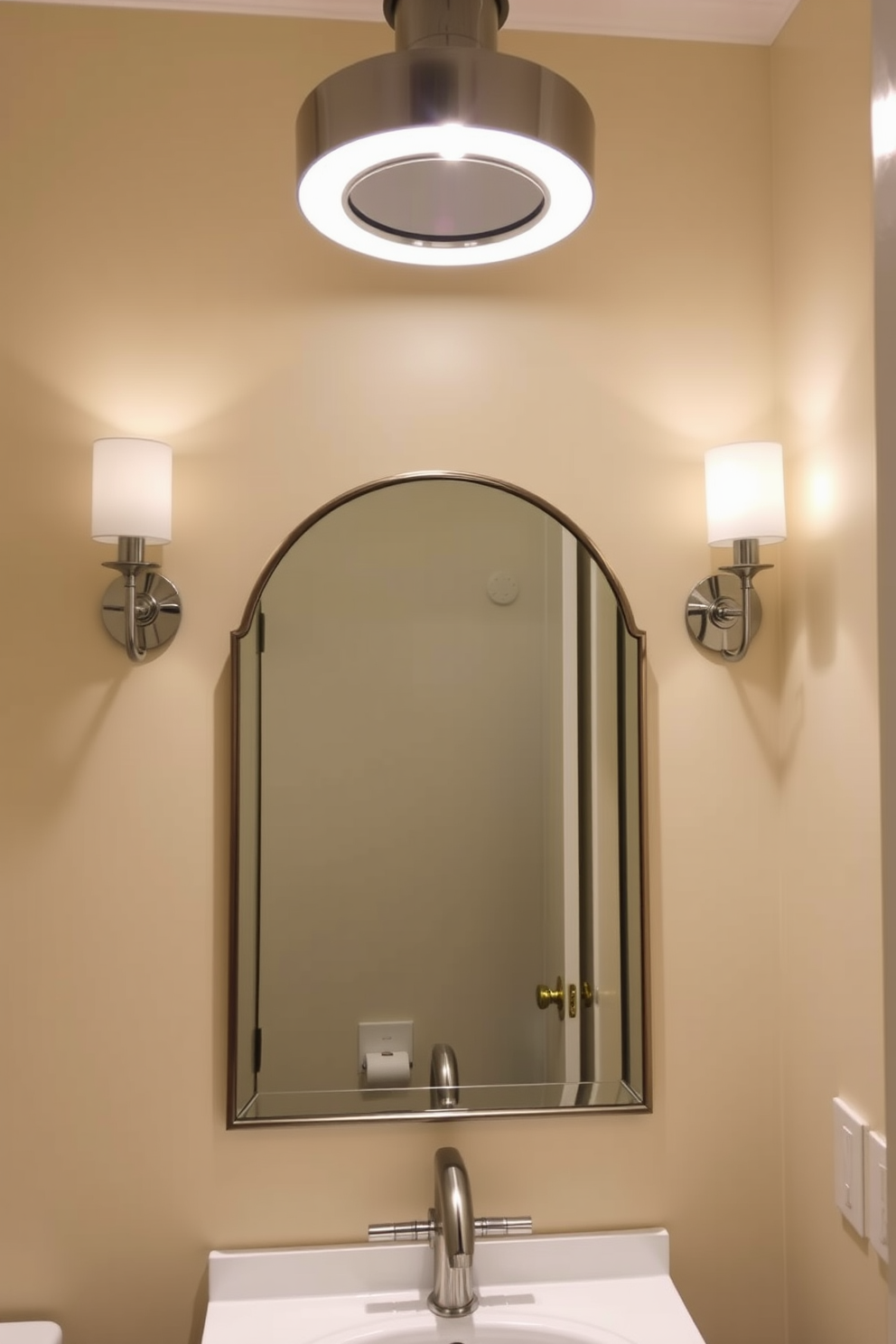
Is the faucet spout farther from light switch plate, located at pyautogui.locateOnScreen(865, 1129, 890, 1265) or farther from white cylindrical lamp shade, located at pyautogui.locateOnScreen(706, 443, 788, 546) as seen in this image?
white cylindrical lamp shade, located at pyautogui.locateOnScreen(706, 443, 788, 546)

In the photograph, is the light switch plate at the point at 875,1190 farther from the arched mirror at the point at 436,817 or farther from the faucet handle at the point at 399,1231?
the faucet handle at the point at 399,1231

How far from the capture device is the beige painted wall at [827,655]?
1.27 meters

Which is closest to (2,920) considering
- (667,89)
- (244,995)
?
(244,995)

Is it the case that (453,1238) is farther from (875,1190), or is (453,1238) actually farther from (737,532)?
(737,532)

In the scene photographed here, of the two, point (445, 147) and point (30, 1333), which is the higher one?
point (445, 147)

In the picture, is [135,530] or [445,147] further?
[135,530]

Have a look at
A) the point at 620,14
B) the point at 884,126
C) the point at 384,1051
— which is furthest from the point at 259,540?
the point at 884,126

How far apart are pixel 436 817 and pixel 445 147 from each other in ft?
2.85

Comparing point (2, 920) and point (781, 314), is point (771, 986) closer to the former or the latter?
point (781, 314)

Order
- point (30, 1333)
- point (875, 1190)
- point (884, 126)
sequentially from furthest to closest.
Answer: point (30, 1333)
point (875, 1190)
point (884, 126)

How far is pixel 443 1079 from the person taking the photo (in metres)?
1.46

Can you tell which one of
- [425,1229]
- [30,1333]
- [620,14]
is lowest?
[30,1333]

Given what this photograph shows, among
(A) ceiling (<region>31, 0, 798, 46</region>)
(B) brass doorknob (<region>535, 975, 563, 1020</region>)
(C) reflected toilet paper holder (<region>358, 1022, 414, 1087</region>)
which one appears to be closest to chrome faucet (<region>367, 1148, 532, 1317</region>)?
(C) reflected toilet paper holder (<region>358, 1022, 414, 1087</region>)

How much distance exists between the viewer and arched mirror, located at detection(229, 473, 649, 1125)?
1449 millimetres
